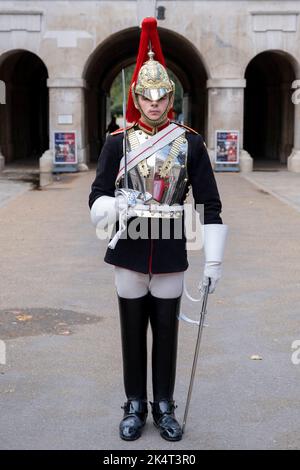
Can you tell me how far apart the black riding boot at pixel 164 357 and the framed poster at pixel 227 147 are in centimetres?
1962

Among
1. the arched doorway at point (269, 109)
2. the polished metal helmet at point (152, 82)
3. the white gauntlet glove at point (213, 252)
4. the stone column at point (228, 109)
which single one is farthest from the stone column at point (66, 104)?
the white gauntlet glove at point (213, 252)

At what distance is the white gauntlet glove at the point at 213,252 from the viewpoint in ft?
14.1

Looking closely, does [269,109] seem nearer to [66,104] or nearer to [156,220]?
[66,104]

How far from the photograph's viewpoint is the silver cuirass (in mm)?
4324

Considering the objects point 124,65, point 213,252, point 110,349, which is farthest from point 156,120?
point 124,65

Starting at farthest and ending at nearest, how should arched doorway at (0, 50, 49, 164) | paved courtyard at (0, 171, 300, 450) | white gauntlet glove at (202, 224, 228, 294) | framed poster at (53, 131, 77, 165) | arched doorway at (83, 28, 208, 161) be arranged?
arched doorway at (83, 28, 208, 161) < arched doorway at (0, 50, 49, 164) < framed poster at (53, 131, 77, 165) < paved courtyard at (0, 171, 300, 450) < white gauntlet glove at (202, 224, 228, 294)

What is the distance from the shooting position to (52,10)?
77.0ft

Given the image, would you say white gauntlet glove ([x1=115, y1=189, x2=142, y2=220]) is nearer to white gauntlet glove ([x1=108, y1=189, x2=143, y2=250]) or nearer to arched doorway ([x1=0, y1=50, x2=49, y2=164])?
white gauntlet glove ([x1=108, y1=189, x2=143, y2=250])

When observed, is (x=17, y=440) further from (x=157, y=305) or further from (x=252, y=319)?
(x=252, y=319)

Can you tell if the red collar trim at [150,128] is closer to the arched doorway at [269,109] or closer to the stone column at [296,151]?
the stone column at [296,151]

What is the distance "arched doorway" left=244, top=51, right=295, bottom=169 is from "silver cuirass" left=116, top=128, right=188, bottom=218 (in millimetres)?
20862

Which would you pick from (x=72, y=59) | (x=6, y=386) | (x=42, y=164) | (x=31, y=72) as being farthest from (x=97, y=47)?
(x=6, y=386)

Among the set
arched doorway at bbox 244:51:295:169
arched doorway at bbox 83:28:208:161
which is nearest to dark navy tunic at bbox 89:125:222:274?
arched doorway at bbox 244:51:295:169

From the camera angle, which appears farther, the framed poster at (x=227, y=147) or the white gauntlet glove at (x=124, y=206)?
the framed poster at (x=227, y=147)
